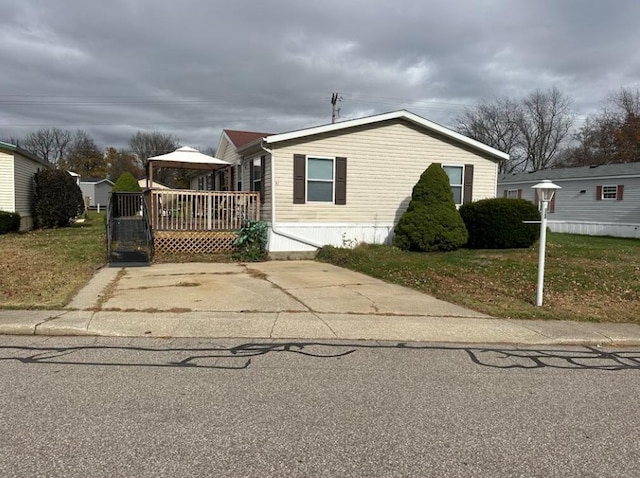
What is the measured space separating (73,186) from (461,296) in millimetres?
20803

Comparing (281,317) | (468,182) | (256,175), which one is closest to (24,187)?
(256,175)

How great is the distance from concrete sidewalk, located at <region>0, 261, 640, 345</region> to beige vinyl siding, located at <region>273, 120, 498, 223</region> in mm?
4934

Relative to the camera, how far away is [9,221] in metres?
17.5

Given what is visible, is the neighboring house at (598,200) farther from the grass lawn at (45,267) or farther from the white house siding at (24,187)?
the white house siding at (24,187)

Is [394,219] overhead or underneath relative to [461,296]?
overhead

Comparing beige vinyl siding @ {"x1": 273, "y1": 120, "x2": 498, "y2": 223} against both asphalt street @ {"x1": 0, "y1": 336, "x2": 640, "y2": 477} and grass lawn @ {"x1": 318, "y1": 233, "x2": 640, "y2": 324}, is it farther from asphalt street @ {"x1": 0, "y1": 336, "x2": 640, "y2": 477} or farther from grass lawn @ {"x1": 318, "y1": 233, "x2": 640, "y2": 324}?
asphalt street @ {"x1": 0, "y1": 336, "x2": 640, "y2": 477}

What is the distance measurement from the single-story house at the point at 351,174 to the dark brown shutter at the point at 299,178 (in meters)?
0.03

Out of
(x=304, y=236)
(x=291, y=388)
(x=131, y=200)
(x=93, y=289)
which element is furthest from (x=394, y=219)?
(x=131, y=200)

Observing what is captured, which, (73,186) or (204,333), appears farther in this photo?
(73,186)

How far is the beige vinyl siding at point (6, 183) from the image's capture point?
18234mm

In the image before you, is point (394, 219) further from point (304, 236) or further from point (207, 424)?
point (207, 424)

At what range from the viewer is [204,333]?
229 inches

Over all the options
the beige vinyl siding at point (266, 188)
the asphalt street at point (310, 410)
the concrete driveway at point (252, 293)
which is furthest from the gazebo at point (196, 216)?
the asphalt street at point (310, 410)

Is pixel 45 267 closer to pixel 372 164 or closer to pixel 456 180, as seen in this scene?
pixel 372 164
